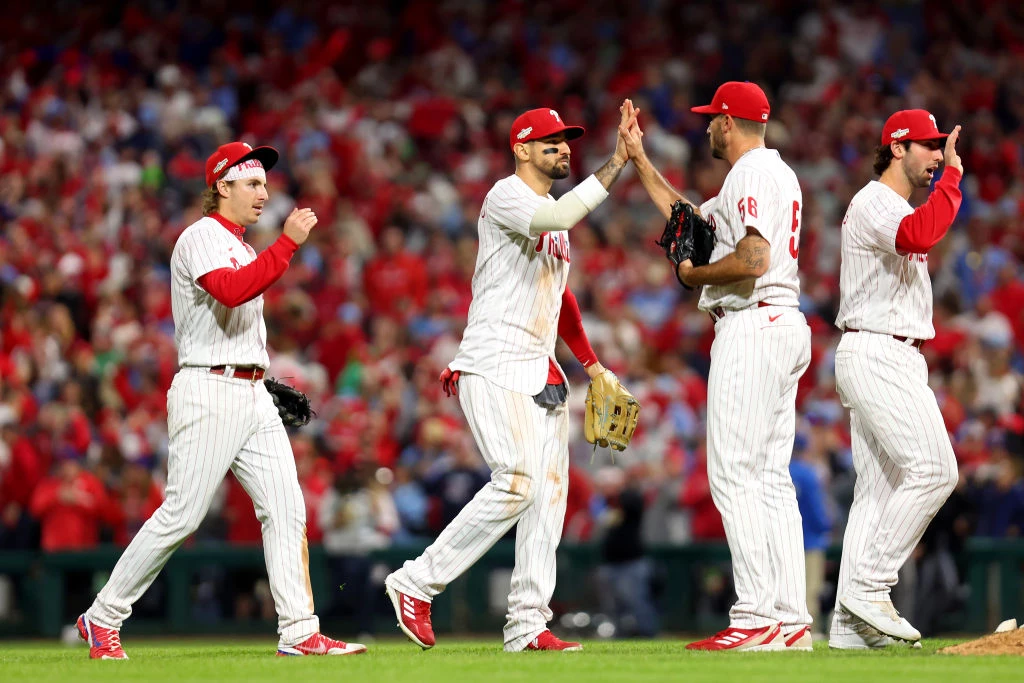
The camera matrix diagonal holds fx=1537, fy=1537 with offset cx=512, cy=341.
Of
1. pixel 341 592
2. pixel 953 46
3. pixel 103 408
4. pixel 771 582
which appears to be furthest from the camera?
pixel 953 46

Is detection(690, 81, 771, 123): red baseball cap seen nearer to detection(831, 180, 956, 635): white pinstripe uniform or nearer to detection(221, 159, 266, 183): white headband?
detection(831, 180, 956, 635): white pinstripe uniform

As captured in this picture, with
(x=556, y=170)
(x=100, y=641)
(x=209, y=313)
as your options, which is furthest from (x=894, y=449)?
(x=100, y=641)

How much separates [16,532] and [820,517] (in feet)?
21.5

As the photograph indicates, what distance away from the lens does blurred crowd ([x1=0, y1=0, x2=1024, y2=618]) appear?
41.2 feet

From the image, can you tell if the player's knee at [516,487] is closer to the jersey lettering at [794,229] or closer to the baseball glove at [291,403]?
the baseball glove at [291,403]

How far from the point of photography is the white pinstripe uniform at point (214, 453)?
6.71 meters

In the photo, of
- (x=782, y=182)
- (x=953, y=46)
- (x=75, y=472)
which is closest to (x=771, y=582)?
(x=782, y=182)

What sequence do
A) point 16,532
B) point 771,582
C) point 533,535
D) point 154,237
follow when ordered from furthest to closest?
1. point 154,237
2. point 16,532
3. point 533,535
4. point 771,582

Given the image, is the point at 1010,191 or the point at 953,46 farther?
the point at 953,46

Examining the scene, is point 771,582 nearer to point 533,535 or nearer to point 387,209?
point 533,535

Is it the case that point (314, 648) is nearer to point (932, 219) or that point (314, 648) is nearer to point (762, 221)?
point (762, 221)

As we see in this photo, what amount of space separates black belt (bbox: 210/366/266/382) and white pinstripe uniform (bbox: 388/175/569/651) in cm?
89

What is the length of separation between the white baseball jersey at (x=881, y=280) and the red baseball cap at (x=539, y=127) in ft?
4.39

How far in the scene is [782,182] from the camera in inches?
256
